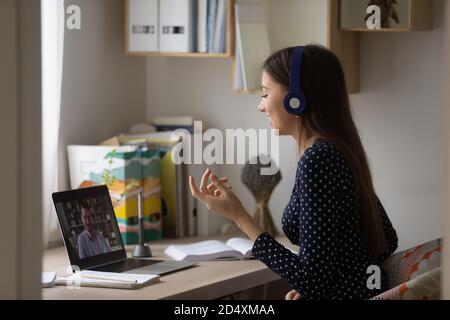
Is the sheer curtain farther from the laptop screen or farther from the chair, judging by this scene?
the chair

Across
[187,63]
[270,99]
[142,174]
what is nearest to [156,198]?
[142,174]

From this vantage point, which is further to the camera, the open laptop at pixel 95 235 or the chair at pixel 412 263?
the open laptop at pixel 95 235

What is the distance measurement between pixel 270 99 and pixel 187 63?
47.3 inches

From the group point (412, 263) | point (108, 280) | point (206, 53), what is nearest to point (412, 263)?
point (412, 263)

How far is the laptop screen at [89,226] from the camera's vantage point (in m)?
2.51

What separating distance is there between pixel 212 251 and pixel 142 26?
2.97 feet

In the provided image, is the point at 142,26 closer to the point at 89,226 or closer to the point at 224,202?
the point at 89,226

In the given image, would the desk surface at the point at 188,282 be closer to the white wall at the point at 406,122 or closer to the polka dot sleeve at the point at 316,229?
the polka dot sleeve at the point at 316,229

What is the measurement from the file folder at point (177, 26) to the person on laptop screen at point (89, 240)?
2.49ft

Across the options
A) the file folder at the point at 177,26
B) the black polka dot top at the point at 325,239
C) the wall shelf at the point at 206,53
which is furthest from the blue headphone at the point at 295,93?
the file folder at the point at 177,26

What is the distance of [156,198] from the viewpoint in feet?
9.81

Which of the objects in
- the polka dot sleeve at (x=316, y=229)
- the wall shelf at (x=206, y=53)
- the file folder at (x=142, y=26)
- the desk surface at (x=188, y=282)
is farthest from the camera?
the file folder at (x=142, y=26)

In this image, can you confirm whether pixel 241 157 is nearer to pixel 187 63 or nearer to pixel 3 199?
pixel 187 63

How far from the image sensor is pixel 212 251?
2.71 metres
